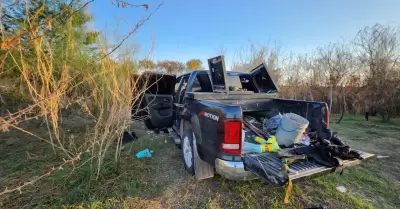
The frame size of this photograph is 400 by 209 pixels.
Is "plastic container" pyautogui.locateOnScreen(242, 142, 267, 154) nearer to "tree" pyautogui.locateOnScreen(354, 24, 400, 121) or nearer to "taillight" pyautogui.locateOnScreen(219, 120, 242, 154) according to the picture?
"taillight" pyautogui.locateOnScreen(219, 120, 242, 154)

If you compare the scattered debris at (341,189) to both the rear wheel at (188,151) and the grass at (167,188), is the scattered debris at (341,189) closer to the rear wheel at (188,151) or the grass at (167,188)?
the grass at (167,188)

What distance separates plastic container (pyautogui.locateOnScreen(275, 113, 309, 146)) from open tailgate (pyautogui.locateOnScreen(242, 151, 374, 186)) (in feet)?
1.38

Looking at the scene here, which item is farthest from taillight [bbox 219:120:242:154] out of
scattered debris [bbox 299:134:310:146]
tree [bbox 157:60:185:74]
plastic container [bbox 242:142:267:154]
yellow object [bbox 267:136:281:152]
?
tree [bbox 157:60:185:74]

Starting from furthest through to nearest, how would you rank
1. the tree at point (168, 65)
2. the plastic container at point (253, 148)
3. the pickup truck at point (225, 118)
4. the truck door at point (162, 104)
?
the truck door at point (162, 104) < the tree at point (168, 65) < the plastic container at point (253, 148) < the pickup truck at point (225, 118)

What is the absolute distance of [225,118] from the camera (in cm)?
219

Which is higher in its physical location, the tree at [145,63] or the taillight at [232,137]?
the tree at [145,63]

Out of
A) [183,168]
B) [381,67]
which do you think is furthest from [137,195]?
[381,67]

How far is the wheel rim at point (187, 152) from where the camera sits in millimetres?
3207

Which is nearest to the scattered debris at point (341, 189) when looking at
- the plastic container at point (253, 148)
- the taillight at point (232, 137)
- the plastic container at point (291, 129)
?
the plastic container at point (291, 129)

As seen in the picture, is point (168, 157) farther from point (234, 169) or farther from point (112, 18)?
point (112, 18)

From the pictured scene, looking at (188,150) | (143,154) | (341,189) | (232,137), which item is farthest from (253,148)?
(143,154)

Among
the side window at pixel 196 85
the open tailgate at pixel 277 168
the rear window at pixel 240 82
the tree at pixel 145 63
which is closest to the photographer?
the open tailgate at pixel 277 168

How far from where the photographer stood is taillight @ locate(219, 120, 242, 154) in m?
2.18

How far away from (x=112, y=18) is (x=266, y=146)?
114 inches
